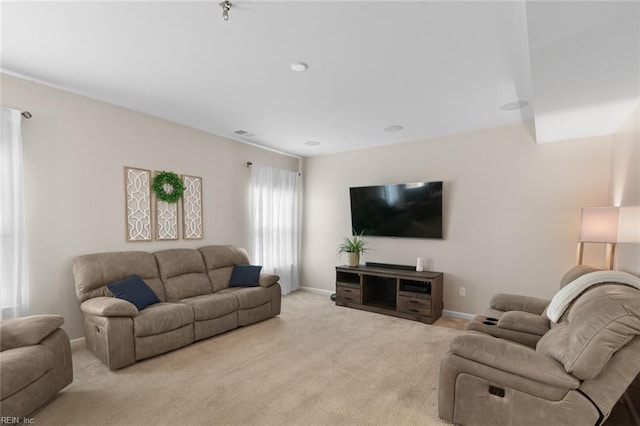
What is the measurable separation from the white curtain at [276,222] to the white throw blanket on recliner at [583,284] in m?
4.09

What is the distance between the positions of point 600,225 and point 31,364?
4.88m

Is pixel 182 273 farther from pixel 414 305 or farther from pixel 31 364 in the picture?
pixel 414 305

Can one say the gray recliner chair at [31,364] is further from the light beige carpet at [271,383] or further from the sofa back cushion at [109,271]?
the sofa back cushion at [109,271]

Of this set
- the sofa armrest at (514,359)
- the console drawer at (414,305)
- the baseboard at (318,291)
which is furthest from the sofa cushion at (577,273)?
the baseboard at (318,291)

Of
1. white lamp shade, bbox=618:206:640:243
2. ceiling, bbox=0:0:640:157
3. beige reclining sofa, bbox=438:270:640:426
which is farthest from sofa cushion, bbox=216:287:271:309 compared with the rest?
white lamp shade, bbox=618:206:640:243

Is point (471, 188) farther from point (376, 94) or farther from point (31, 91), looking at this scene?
point (31, 91)

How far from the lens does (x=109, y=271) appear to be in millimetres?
3193

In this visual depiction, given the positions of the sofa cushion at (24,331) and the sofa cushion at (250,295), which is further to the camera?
the sofa cushion at (250,295)

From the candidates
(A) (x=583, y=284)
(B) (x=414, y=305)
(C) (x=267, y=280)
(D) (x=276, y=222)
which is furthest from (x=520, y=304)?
(D) (x=276, y=222)

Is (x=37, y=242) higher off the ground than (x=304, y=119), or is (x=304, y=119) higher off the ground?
(x=304, y=119)

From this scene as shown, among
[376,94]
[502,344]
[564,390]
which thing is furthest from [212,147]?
[564,390]

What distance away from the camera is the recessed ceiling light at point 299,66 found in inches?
97.7

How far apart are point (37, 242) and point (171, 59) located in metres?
2.27

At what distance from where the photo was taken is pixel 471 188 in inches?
168
